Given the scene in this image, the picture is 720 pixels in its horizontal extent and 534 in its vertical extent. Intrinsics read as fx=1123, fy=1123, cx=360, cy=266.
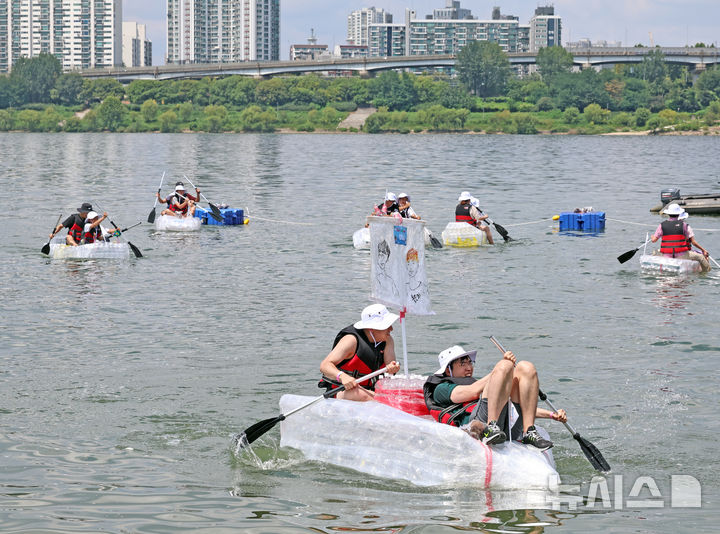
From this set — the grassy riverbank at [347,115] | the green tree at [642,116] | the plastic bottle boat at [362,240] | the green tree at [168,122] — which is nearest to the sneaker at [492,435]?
the plastic bottle boat at [362,240]

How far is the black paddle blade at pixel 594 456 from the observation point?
1276 cm

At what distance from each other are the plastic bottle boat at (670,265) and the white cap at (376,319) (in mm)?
15307

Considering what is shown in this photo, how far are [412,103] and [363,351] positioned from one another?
179 m

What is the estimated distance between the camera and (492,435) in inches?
467

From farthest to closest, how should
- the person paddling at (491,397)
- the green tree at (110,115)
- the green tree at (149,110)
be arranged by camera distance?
the green tree at (149,110), the green tree at (110,115), the person paddling at (491,397)

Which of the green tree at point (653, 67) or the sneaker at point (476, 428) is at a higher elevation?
the green tree at point (653, 67)

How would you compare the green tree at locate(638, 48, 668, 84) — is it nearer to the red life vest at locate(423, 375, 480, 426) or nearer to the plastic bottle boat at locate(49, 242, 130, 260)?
the plastic bottle boat at locate(49, 242, 130, 260)

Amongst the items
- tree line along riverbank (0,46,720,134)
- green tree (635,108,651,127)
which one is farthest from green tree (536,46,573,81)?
green tree (635,108,651,127)

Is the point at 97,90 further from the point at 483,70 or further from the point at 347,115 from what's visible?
the point at 483,70

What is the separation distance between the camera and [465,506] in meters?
11.7

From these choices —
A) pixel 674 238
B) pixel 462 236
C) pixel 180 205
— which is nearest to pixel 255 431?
pixel 674 238

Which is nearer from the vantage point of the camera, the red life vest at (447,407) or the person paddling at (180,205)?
the red life vest at (447,407)

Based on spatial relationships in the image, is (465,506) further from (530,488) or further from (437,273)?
(437,273)

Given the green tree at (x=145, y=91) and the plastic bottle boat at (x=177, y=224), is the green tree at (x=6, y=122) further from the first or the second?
the plastic bottle boat at (x=177, y=224)
